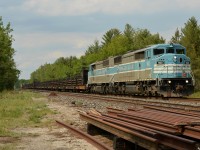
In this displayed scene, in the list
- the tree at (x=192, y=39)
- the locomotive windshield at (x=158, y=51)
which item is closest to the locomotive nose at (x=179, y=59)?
the locomotive windshield at (x=158, y=51)

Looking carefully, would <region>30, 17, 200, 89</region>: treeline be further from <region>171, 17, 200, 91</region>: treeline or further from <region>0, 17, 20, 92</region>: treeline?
<region>0, 17, 20, 92</region>: treeline

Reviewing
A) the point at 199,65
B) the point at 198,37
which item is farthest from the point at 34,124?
the point at 198,37

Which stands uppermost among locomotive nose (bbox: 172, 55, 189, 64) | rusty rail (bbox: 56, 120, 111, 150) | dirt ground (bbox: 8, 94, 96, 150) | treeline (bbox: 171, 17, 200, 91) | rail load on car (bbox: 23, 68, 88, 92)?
treeline (bbox: 171, 17, 200, 91)

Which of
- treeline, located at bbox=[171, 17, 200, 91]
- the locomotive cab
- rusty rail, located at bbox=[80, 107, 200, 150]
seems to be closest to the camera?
rusty rail, located at bbox=[80, 107, 200, 150]

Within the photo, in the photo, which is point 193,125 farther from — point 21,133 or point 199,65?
point 199,65

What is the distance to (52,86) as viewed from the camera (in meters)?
68.4

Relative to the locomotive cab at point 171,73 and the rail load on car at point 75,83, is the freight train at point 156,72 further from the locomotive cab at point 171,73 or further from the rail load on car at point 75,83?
the rail load on car at point 75,83

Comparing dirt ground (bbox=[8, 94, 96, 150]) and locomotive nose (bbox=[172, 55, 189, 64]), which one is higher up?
locomotive nose (bbox=[172, 55, 189, 64])

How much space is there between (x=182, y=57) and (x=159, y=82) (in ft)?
8.57

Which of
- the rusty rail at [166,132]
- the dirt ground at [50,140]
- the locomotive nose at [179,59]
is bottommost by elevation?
the dirt ground at [50,140]

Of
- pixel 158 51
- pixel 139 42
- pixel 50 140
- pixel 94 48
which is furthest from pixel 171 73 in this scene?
pixel 94 48

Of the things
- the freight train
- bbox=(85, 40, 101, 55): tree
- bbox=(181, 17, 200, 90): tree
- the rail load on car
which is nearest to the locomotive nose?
the freight train

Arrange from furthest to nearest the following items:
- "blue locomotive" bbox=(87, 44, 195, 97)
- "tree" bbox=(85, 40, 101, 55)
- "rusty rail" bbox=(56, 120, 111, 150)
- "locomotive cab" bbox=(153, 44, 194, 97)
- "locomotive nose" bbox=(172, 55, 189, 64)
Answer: "tree" bbox=(85, 40, 101, 55) < "locomotive nose" bbox=(172, 55, 189, 64) < "blue locomotive" bbox=(87, 44, 195, 97) < "locomotive cab" bbox=(153, 44, 194, 97) < "rusty rail" bbox=(56, 120, 111, 150)

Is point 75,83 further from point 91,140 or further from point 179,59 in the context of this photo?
point 91,140
